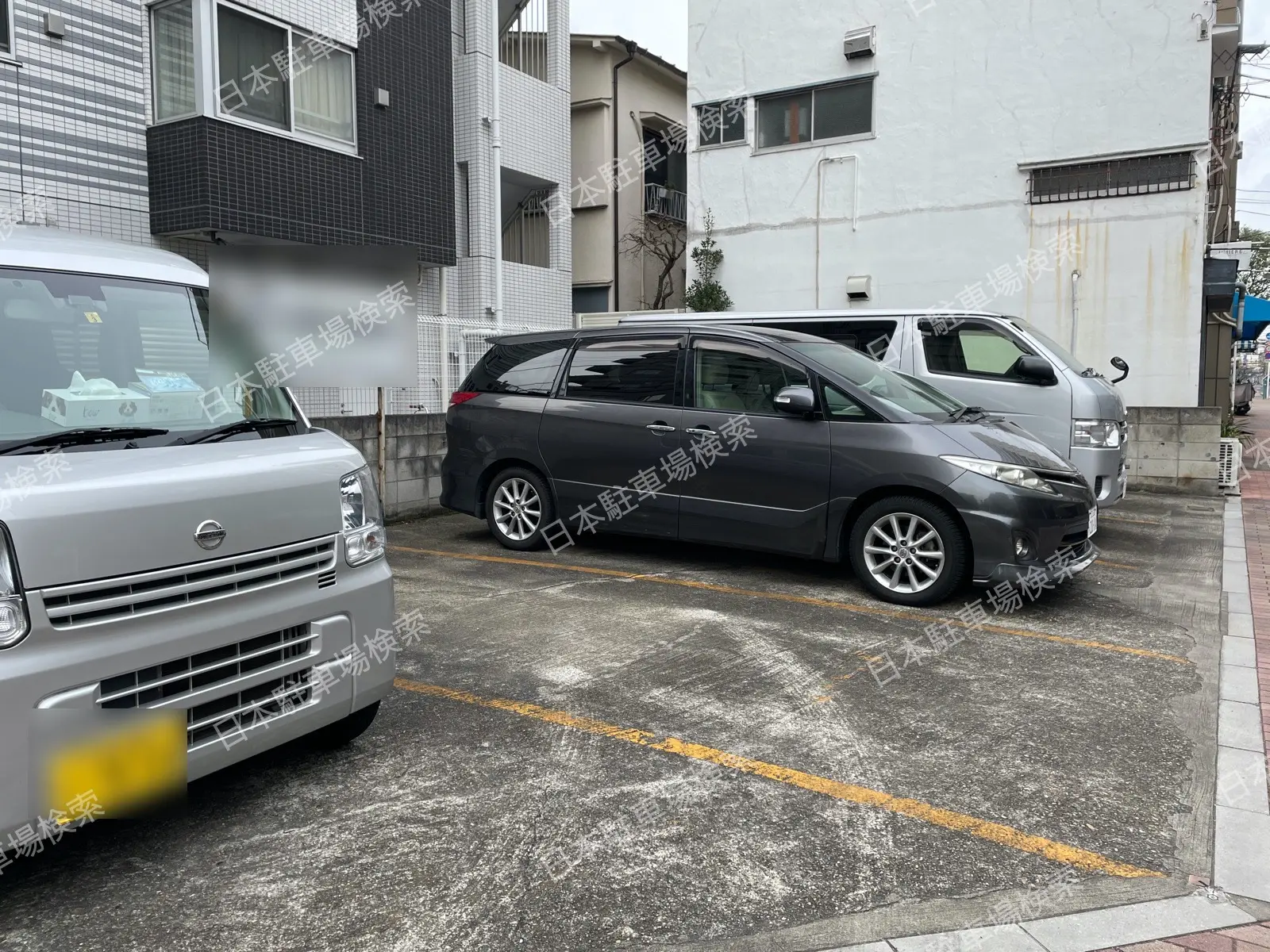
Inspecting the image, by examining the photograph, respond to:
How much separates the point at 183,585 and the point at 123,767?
0.50 m

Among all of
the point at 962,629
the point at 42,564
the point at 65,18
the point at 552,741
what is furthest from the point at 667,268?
the point at 42,564

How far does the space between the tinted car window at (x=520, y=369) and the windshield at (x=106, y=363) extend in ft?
11.5

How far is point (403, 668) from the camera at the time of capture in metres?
4.44

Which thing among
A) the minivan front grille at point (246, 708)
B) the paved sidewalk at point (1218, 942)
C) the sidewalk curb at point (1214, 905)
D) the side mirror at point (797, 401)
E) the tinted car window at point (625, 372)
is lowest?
the paved sidewalk at point (1218, 942)

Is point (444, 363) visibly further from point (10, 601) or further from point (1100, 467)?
point (10, 601)

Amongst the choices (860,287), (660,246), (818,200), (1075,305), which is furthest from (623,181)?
(1075,305)

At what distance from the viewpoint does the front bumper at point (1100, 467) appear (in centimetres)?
752

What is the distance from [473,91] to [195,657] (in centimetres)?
1250

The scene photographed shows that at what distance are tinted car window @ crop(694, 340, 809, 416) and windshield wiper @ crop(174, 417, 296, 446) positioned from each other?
3.39 meters

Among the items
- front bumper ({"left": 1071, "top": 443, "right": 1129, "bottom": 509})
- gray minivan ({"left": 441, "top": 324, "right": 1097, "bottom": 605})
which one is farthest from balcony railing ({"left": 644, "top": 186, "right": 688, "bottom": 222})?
front bumper ({"left": 1071, "top": 443, "right": 1129, "bottom": 509})

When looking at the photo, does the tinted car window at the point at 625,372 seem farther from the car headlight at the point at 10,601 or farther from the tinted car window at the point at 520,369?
the car headlight at the point at 10,601

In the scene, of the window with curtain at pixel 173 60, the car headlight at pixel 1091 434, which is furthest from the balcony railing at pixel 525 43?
the car headlight at pixel 1091 434

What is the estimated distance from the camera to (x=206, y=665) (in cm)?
266

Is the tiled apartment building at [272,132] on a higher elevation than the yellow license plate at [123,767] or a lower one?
higher
